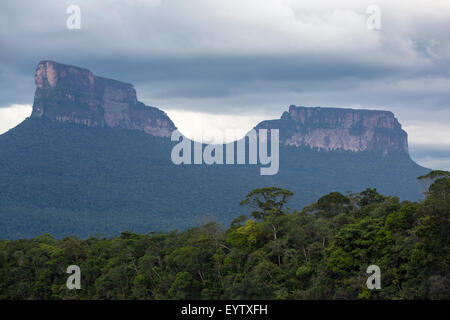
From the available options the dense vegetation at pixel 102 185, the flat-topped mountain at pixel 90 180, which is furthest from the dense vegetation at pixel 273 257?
the flat-topped mountain at pixel 90 180

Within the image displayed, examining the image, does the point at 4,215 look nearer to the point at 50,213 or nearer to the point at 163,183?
the point at 50,213

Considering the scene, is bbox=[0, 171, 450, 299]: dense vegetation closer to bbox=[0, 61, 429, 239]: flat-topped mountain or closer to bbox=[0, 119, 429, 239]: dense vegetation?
bbox=[0, 119, 429, 239]: dense vegetation

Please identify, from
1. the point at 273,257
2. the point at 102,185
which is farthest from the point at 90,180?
the point at 273,257

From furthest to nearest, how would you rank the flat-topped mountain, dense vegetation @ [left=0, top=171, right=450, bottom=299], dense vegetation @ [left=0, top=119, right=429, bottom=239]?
the flat-topped mountain, dense vegetation @ [left=0, top=119, right=429, bottom=239], dense vegetation @ [left=0, top=171, right=450, bottom=299]

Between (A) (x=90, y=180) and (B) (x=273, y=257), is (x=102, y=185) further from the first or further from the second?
(B) (x=273, y=257)

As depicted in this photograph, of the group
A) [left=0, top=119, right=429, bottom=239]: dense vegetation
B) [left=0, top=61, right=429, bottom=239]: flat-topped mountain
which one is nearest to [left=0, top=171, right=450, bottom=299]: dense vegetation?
[left=0, top=119, right=429, bottom=239]: dense vegetation
